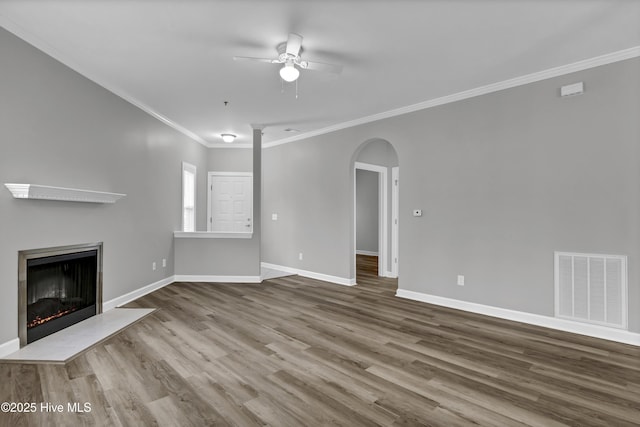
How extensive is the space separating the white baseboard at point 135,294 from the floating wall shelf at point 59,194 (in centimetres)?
130

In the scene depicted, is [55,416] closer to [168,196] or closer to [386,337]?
[386,337]

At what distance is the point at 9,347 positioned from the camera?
280 centimetres

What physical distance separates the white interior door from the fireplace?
3567mm

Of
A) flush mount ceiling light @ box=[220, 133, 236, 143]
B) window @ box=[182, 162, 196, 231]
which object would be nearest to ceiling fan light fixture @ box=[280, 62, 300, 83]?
flush mount ceiling light @ box=[220, 133, 236, 143]

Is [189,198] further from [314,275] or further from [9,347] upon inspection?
[9,347]

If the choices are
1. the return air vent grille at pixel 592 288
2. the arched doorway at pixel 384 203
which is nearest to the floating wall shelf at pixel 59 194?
the arched doorway at pixel 384 203

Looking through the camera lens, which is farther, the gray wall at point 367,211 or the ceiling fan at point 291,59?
the gray wall at point 367,211

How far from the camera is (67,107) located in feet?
11.3

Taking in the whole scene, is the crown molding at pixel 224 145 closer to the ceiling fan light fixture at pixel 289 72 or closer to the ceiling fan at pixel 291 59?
the ceiling fan at pixel 291 59

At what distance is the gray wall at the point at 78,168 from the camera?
9.33ft

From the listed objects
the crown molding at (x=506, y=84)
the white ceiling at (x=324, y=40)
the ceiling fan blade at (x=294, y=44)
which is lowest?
the ceiling fan blade at (x=294, y=44)

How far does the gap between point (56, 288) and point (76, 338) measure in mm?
635

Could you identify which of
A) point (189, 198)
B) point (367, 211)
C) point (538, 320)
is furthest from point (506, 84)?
point (367, 211)

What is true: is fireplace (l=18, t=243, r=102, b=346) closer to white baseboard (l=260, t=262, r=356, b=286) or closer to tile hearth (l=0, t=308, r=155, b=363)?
tile hearth (l=0, t=308, r=155, b=363)
